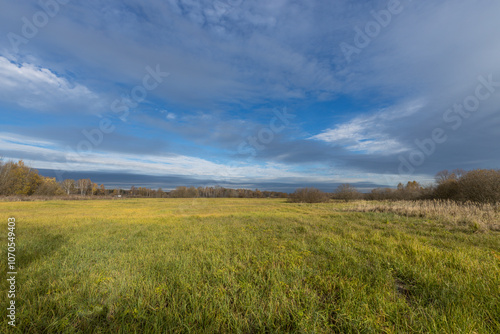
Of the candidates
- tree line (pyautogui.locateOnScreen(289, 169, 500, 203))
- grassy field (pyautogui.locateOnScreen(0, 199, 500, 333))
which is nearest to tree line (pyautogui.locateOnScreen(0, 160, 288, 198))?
tree line (pyautogui.locateOnScreen(289, 169, 500, 203))

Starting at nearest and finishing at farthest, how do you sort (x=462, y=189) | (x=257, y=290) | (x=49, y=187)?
(x=257, y=290) → (x=462, y=189) → (x=49, y=187)

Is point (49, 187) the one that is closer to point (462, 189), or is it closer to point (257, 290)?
point (257, 290)

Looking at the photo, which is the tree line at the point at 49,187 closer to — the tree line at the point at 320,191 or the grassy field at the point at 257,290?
Answer: the tree line at the point at 320,191

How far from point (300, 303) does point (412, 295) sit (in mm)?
2468

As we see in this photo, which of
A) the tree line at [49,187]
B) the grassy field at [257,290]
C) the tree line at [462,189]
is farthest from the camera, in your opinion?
the tree line at [49,187]

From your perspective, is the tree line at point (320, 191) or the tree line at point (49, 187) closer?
the tree line at point (320, 191)

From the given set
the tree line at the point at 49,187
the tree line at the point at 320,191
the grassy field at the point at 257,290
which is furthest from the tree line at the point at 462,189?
the tree line at the point at 49,187

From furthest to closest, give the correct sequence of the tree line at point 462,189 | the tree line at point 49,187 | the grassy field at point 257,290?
the tree line at point 49,187 → the tree line at point 462,189 → the grassy field at point 257,290

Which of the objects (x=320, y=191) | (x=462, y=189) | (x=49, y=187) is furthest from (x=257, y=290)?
(x=49, y=187)

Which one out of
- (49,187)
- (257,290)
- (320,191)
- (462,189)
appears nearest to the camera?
(257,290)

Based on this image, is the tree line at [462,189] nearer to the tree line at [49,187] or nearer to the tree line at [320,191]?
the tree line at [320,191]

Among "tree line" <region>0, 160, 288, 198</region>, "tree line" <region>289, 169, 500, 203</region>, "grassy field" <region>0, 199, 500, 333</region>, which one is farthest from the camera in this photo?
"tree line" <region>0, 160, 288, 198</region>

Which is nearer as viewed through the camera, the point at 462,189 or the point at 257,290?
the point at 257,290

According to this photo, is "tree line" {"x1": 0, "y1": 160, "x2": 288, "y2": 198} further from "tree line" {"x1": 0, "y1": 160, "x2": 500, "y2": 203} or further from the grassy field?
the grassy field
